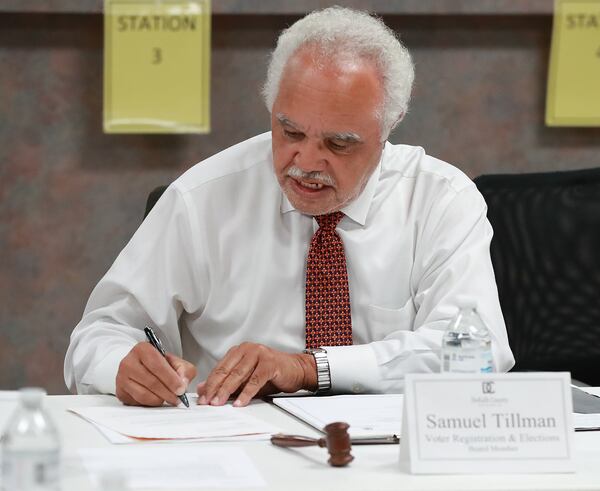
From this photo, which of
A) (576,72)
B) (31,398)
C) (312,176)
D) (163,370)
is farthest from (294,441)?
(576,72)

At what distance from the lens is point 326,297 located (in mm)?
2080

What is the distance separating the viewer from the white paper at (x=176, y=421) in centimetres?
148

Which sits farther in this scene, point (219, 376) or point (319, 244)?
point (319, 244)

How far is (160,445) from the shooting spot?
141 centimetres

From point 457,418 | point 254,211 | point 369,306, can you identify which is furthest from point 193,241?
point 457,418

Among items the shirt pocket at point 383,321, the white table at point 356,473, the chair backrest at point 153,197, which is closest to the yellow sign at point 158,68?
the chair backrest at point 153,197

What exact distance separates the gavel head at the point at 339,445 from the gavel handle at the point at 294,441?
51 mm

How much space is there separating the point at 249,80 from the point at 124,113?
10.9 inches

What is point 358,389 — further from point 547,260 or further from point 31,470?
point 31,470

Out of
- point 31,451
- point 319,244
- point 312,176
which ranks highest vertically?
point 312,176

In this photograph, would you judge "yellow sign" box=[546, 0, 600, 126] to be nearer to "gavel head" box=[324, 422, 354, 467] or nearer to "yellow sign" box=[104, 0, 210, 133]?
"yellow sign" box=[104, 0, 210, 133]

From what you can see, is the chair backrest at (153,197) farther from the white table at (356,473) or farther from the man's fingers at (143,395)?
the white table at (356,473)

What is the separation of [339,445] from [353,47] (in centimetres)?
90

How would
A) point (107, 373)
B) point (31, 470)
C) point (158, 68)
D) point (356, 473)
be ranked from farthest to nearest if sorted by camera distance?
point (158, 68), point (107, 373), point (356, 473), point (31, 470)
